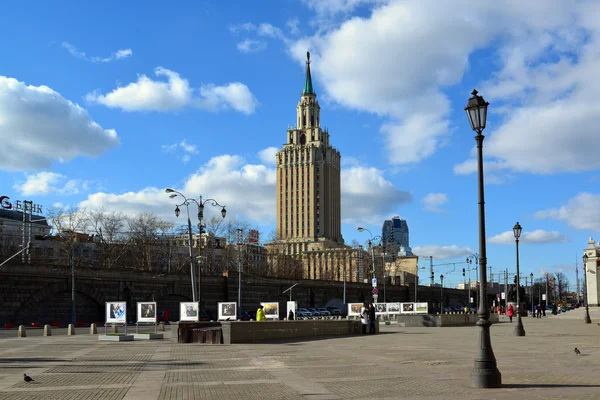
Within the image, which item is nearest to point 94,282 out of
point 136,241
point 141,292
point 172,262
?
point 141,292

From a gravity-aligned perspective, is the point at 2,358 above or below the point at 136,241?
below

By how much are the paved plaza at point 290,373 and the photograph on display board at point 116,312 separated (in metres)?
9.56

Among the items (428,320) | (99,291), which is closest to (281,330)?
(428,320)

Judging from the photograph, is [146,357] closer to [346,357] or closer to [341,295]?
[346,357]

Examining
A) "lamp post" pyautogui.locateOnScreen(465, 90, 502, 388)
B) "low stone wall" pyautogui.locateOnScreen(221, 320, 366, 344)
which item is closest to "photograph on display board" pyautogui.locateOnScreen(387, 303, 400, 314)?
"low stone wall" pyautogui.locateOnScreen(221, 320, 366, 344)

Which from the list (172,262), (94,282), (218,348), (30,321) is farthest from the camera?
(172,262)

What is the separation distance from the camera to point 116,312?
34.8 m

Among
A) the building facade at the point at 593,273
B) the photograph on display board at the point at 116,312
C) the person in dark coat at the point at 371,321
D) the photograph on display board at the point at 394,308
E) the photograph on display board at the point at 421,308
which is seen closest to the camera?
the photograph on display board at the point at 116,312

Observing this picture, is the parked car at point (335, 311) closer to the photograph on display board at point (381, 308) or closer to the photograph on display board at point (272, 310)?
the photograph on display board at point (381, 308)

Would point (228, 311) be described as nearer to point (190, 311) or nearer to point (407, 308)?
point (190, 311)

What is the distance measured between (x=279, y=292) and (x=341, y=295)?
61.1 feet

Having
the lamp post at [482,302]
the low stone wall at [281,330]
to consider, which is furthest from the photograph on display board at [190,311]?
the lamp post at [482,302]

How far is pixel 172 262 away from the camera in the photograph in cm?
10712

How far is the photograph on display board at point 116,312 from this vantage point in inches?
1357
